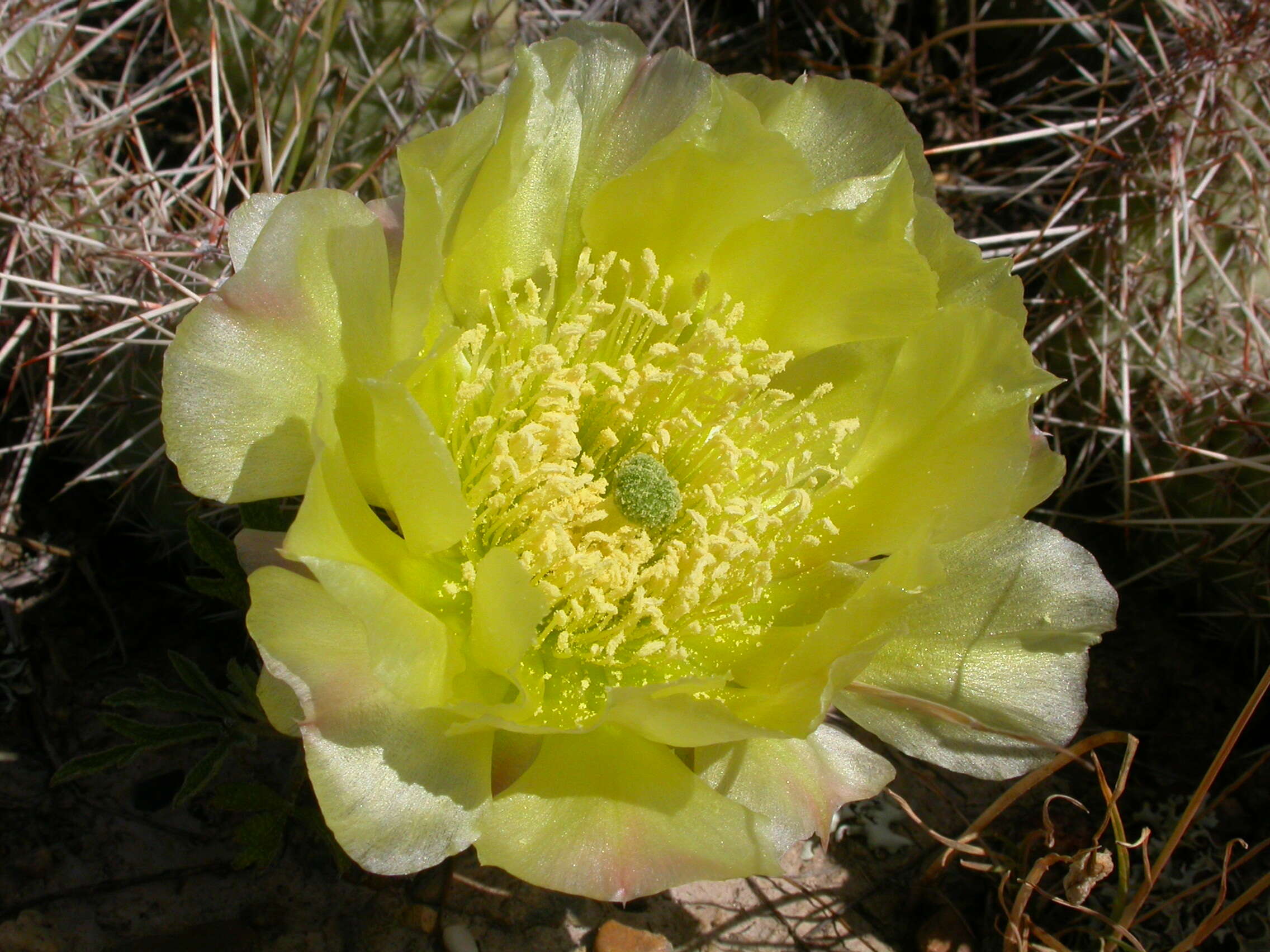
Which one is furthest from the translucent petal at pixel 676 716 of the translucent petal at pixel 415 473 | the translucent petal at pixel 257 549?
the translucent petal at pixel 257 549

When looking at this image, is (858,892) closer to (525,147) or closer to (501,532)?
(501,532)

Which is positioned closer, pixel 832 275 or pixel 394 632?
pixel 394 632

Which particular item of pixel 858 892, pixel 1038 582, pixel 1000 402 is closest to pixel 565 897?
pixel 858 892

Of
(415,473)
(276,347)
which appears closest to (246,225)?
(276,347)

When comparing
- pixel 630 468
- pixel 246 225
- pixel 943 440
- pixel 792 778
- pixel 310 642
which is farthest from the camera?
pixel 630 468

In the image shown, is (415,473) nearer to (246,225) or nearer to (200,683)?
(246,225)

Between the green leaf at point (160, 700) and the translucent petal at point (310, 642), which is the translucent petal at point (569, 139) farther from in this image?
the green leaf at point (160, 700)

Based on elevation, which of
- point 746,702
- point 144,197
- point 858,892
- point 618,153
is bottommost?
point 858,892
